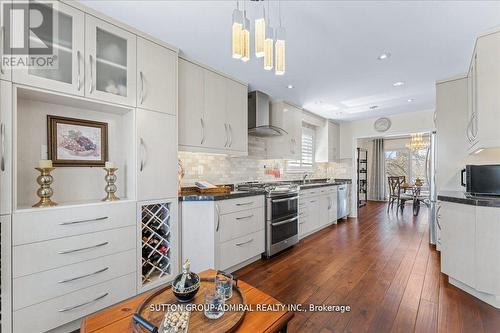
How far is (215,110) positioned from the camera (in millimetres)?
2846

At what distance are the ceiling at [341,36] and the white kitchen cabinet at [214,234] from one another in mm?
1615

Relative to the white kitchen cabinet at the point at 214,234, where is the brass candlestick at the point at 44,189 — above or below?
above

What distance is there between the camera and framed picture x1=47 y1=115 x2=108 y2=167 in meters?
1.84

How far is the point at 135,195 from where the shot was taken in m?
2.03

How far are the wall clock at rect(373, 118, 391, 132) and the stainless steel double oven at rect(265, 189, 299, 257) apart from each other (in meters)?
3.12

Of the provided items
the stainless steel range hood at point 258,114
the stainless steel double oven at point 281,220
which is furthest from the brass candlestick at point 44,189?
the stainless steel range hood at point 258,114

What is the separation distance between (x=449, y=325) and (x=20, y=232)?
10.0 feet

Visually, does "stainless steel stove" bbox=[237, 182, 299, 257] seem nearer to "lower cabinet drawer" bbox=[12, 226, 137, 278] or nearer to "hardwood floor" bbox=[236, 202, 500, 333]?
"hardwood floor" bbox=[236, 202, 500, 333]

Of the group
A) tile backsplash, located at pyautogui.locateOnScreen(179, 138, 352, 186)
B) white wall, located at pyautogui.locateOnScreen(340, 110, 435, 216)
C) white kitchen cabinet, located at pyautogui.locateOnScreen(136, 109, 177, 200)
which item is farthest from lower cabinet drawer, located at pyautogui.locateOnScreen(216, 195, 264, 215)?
white wall, located at pyautogui.locateOnScreen(340, 110, 435, 216)

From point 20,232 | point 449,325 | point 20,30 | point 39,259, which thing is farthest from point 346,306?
point 20,30

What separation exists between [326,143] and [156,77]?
4193 mm

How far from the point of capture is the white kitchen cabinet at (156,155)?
207 centimetres

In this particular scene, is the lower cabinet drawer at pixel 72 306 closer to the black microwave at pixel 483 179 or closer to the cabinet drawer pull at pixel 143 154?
the cabinet drawer pull at pixel 143 154

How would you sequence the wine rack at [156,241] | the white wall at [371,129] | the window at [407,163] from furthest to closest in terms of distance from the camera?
1. the window at [407,163]
2. the white wall at [371,129]
3. the wine rack at [156,241]
